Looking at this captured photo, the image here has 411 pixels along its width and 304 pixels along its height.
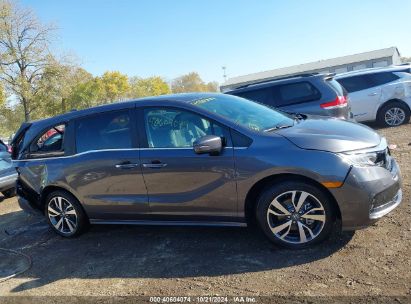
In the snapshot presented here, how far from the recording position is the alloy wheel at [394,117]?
11469mm

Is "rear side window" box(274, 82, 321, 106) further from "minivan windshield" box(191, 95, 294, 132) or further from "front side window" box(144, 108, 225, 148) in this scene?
"front side window" box(144, 108, 225, 148)

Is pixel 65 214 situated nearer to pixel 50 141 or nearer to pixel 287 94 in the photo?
pixel 50 141

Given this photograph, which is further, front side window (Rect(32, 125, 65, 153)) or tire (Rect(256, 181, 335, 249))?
front side window (Rect(32, 125, 65, 153))

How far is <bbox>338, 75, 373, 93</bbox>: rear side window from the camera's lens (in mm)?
11734

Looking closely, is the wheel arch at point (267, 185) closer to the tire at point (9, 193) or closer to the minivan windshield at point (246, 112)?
the minivan windshield at point (246, 112)

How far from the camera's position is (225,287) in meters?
3.78

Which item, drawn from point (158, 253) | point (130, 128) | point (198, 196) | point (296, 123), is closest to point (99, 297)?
A: point (158, 253)

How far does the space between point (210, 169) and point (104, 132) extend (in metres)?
1.54

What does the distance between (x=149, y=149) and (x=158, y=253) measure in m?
1.15

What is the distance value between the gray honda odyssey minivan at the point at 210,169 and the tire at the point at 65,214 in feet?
0.05

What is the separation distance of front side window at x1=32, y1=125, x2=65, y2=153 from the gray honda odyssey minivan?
16 mm

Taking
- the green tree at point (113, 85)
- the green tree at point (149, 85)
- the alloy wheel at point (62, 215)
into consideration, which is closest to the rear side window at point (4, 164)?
the alloy wheel at point (62, 215)

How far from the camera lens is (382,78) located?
11.6 metres

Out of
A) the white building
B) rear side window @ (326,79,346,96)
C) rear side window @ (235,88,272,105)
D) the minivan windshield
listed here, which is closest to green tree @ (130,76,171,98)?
the white building
